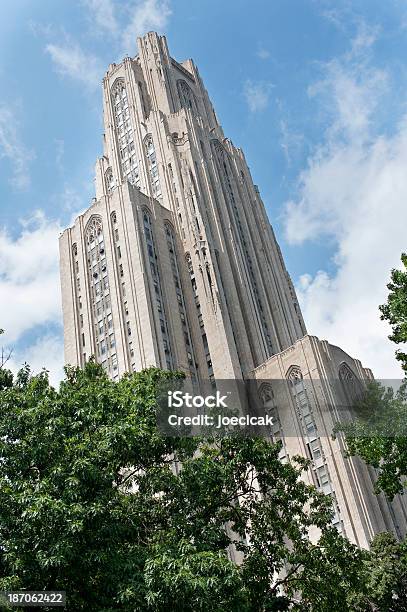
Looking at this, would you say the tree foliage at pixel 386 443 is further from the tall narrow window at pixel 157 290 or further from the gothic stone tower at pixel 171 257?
the tall narrow window at pixel 157 290

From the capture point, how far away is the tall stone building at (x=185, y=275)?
50750 millimetres

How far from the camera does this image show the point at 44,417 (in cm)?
1881

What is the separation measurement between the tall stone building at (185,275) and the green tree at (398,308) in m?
26.7

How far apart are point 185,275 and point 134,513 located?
145ft

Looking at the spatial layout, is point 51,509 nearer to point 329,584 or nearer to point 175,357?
point 329,584

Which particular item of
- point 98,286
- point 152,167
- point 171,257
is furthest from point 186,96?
point 98,286

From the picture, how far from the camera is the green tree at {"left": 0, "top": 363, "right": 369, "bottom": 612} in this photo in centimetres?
1574

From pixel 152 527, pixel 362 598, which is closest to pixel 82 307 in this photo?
pixel 362 598

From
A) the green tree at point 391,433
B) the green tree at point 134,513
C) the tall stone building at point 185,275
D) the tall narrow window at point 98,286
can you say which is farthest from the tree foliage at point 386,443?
the tall narrow window at point 98,286

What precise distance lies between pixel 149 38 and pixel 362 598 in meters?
76.9

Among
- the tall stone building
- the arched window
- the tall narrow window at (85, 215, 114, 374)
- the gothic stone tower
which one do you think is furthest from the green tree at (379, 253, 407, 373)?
the arched window

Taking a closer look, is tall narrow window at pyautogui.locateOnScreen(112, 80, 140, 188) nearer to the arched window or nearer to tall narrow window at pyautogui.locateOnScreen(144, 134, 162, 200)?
tall narrow window at pyautogui.locateOnScreen(144, 134, 162, 200)

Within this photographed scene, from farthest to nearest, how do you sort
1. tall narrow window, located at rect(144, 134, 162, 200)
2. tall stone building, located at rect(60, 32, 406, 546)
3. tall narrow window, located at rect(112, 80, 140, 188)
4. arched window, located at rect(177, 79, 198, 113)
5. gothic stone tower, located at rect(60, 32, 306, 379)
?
arched window, located at rect(177, 79, 198, 113), tall narrow window, located at rect(112, 80, 140, 188), tall narrow window, located at rect(144, 134, 162, 200), gothic stone tower, located at rect(60, 32, 306, 379), tall stone building, located at rect(60, 32, 406, 546)

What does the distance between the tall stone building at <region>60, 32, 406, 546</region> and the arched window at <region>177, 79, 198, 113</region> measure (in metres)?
1.37
